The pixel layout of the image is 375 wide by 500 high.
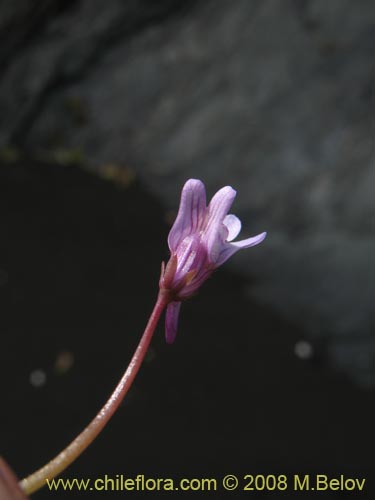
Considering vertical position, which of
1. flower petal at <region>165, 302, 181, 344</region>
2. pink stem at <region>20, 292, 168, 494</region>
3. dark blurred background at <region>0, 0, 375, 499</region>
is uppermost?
pink stem at <region>20, 292, 168, 494</region>

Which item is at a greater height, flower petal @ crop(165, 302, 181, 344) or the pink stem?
the pink stem

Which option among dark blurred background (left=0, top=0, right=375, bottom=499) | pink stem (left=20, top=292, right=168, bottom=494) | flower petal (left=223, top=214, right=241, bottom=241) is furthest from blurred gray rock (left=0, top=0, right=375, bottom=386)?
pink stem (left=20, top=292, right=168, bottom=494)

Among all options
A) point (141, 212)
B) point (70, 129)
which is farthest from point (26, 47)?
point (141, 212)

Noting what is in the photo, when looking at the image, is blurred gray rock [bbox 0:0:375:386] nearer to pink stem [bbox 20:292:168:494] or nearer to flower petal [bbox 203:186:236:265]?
flower petal [bbox 203:186:236:265]

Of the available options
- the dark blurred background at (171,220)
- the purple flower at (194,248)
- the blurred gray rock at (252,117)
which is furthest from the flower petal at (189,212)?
the blurred gray rock at (252,117)

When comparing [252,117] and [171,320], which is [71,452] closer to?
[171,320]

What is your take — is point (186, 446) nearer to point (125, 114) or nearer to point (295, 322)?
point (295, 322)

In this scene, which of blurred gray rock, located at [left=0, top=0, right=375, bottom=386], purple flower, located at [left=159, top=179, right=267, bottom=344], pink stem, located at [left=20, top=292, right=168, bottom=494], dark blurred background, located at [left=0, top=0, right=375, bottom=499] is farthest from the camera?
blurred gray rock, located at [left=0, top=0, right=375, bottom=386]

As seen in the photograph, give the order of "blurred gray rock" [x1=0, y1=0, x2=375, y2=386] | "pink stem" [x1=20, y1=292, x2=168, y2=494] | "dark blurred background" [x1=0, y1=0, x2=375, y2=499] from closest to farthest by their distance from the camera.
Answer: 1. "pink stem" [x1=20, y1=292, x2=168, y2=494]
2. "dark blurred background" [x1=0, y1=0, x2=375, y2=499]
3. "blurred gray rock" [x1=0, y1=0, x2=375, y2=386]

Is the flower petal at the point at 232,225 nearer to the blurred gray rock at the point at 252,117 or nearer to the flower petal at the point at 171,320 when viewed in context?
the flower petal at the point at 171,320
